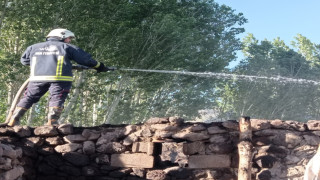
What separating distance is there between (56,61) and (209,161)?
9.46 feet

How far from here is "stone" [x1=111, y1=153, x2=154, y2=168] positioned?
613 centimetres

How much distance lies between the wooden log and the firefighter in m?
2.62

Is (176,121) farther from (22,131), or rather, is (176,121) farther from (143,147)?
(22,131)

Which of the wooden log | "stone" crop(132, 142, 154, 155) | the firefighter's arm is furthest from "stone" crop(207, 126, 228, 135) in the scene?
the firefighter's arm

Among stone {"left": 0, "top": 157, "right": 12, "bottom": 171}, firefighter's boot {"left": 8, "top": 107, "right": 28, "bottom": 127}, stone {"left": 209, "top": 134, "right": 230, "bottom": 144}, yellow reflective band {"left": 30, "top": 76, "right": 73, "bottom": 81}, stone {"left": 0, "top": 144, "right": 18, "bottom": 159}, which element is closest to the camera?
stone {"left": 0, "top": 157, "right": 12, "bottom": 171}

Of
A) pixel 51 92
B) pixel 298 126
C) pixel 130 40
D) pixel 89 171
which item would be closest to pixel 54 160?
pixel 89 171

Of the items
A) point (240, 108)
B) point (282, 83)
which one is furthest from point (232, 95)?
point (282, 83)

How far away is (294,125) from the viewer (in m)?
6.04

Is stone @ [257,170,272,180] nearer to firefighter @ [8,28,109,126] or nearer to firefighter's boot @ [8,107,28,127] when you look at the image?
firefighter @ [8,28,109,126]

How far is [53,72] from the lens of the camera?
6574 mm

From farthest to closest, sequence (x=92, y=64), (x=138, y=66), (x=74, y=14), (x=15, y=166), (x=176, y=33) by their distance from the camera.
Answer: (x=138, y=66) → (x=176, y=33) → (x=74, y=14) → (x=92, y=64) → (x=15, y=166)

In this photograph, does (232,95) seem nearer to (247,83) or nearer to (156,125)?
(247,83)

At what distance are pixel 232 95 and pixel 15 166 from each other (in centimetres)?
2473

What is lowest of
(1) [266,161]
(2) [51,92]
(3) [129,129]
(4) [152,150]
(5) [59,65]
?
(1) [266,161]
